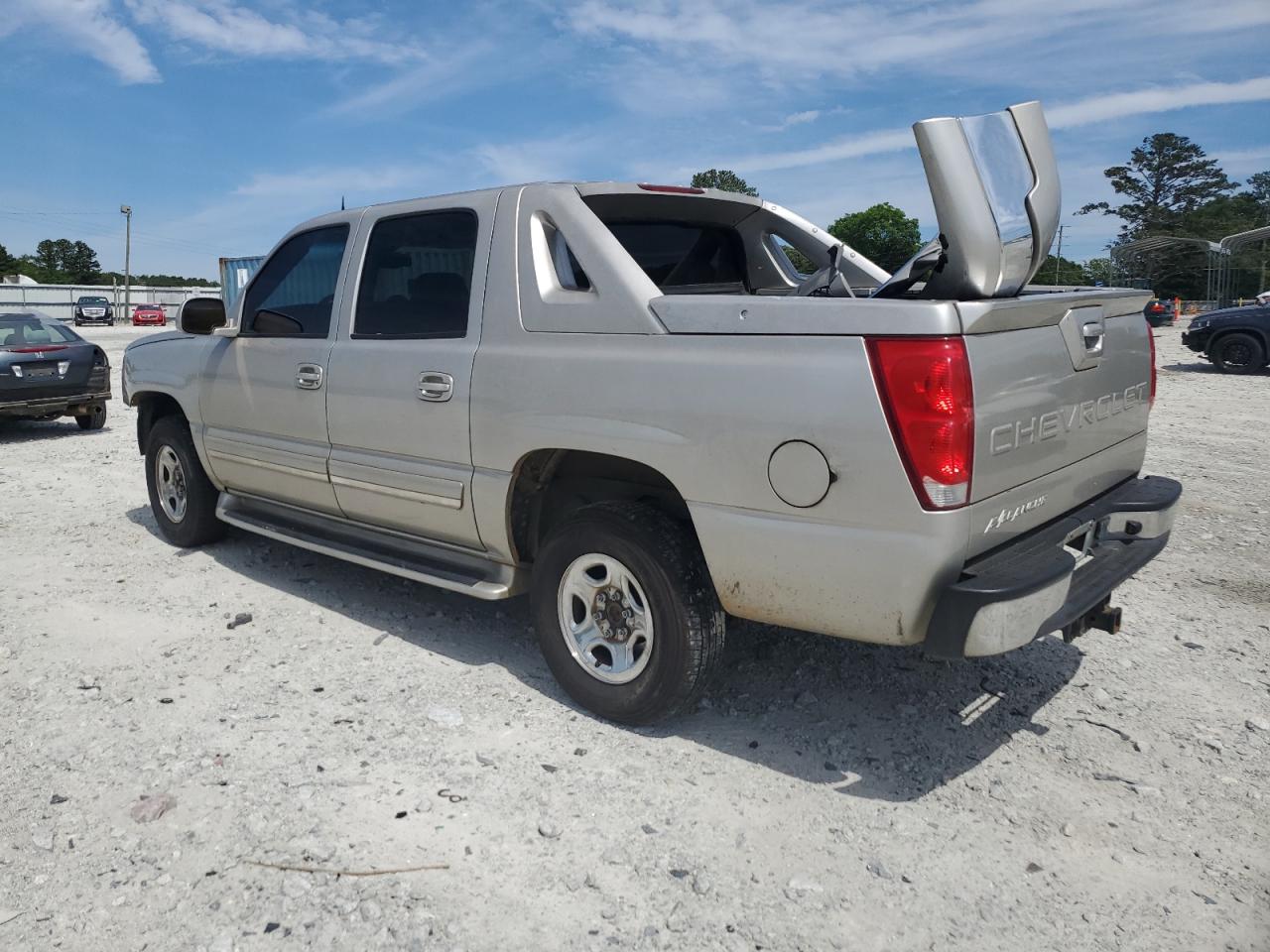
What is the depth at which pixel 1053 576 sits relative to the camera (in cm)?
279

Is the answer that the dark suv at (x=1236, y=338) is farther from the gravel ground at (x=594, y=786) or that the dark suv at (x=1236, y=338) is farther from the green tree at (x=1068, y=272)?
the green tree at (x=1068, y=272)

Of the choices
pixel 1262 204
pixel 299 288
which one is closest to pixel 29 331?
pixel 299 288

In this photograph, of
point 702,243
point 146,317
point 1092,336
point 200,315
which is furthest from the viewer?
point 146,317

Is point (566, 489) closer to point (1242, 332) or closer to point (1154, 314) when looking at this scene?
point (1154, 314)

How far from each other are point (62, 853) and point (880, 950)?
2.30m

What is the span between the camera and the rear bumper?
8.76ft

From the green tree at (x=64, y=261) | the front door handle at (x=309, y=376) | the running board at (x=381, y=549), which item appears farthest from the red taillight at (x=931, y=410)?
the green tree at (x=64, y=261)

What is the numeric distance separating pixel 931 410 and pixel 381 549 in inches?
104

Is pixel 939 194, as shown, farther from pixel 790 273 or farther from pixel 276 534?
pixel 276 534

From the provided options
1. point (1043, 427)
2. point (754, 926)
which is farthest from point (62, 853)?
point (1043, 427)

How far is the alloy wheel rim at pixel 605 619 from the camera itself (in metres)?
3.41

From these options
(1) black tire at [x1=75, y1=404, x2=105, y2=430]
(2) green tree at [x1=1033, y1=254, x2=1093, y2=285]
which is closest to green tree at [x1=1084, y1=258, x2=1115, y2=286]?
(2) green tree at [x1=1033, y1=254, x2=1093, y2=285]

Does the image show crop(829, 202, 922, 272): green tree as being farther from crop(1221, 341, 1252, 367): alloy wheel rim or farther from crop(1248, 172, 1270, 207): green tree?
crop(1248, 172, 1270, 207): green tree

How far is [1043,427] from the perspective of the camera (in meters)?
3.02
